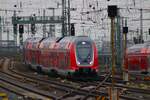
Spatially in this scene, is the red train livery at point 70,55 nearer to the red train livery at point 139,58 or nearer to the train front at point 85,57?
the train front at point 85,57

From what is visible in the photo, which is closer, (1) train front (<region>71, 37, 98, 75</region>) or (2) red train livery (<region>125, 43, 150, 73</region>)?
(1) train front (<region>71, 37, 98, 75</region>)

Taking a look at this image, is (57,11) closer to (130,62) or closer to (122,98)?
(130,62)

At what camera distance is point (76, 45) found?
110 ft

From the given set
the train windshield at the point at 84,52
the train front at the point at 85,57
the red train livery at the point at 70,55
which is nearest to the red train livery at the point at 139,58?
the red train livery at the point at 70,55

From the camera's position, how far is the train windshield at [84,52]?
33.4m

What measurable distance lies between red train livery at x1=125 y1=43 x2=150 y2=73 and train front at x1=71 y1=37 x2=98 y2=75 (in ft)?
29.5

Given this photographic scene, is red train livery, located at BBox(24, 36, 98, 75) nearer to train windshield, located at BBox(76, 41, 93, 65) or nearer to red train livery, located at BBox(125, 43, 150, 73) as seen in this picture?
train windshield, located at BBox(76, 41, 93, 65)

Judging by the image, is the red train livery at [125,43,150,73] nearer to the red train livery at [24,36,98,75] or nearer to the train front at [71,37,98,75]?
the red train livery at [24,36,98,75]

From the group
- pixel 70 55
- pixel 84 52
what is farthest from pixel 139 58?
pixel 70 55

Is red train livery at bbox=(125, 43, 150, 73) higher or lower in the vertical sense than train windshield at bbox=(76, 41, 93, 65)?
lower

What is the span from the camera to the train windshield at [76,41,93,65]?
33406 mm

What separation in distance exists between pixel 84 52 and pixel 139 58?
12.1 meters

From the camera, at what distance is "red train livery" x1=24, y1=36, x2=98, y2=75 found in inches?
1314

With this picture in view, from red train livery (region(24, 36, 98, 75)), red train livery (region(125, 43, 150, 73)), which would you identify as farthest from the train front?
red train livery (region(125, 43, 150, 73))
